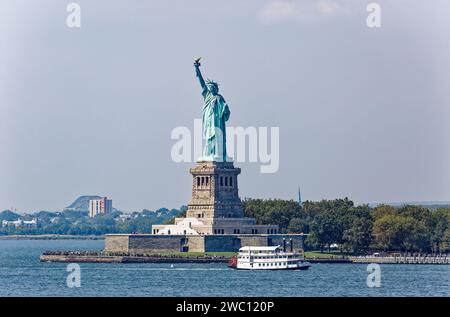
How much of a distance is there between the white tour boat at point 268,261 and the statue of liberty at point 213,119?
→ 803 inches

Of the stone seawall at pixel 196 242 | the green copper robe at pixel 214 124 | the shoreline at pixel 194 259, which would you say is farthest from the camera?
the green copper robe at pixel 214 124

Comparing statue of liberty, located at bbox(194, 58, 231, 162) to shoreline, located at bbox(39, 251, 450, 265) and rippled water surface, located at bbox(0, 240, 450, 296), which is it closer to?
shoreline, located at bbox(39, 251, 450, 265)

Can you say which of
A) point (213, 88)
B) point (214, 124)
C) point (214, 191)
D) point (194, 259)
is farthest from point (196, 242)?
point (213, 88)

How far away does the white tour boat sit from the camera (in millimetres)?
163625

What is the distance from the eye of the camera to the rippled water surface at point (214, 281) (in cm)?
12900

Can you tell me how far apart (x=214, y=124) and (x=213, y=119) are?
0.48 meters

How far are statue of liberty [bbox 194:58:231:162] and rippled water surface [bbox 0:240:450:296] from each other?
59.1 ft

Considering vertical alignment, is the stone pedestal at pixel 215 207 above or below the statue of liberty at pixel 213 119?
below

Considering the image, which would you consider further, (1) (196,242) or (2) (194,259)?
(1) (196,242)

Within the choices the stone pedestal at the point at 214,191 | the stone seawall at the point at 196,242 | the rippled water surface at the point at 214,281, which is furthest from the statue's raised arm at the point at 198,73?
the rippled water surface at the point at 214,281

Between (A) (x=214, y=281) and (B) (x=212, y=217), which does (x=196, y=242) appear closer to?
(B) (x=212, y=217)

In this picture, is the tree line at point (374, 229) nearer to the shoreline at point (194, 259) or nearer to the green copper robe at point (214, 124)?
the shoreline at point (194, 259)

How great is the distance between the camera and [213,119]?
7254 inches
